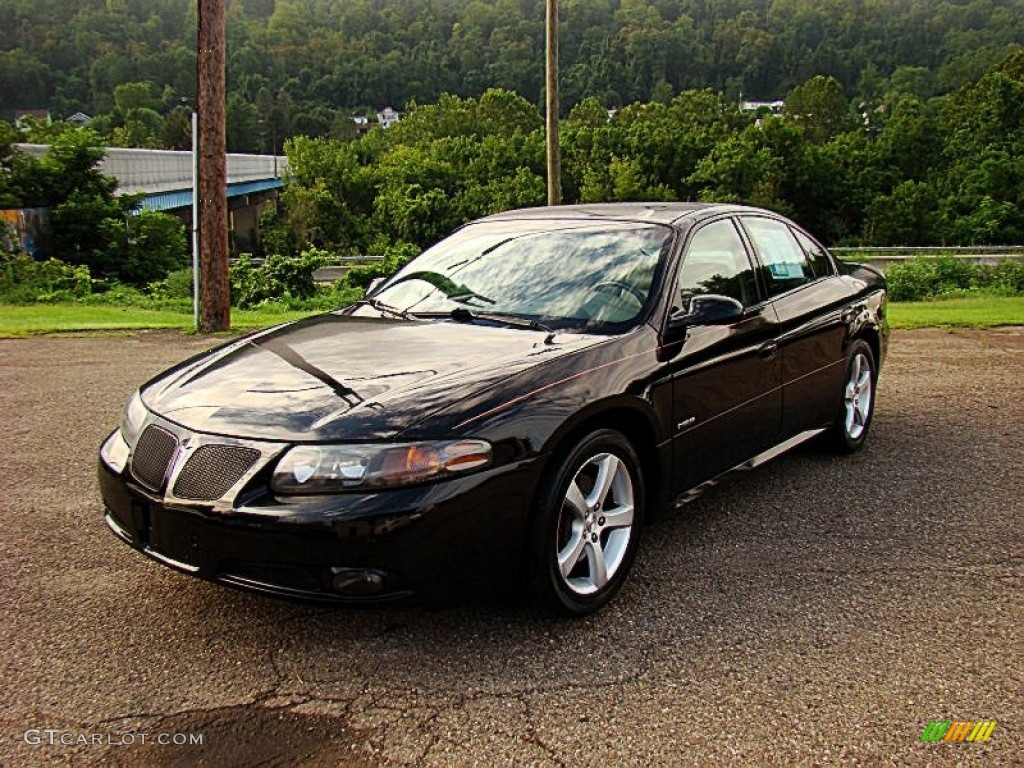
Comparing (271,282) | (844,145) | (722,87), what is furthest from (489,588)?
(722,87)

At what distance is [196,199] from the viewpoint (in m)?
11.7

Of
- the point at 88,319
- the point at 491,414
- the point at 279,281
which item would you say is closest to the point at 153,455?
the point at 491,414

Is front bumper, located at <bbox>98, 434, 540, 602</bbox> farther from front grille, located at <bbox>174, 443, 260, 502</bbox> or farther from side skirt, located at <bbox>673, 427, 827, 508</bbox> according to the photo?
side skirt, located at <bbox>673, 427, 827, 508</bbox>

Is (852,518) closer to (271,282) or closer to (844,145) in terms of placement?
(271,282)

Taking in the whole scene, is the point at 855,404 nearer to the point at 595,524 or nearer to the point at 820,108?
the point at 595,524

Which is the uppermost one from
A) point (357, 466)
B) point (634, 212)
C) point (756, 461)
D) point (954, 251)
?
point (634, 212)

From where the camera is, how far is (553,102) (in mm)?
18578

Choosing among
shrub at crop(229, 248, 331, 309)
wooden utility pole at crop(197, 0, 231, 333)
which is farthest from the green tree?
wooden utility pole at crop(197, 0, 231, 333)

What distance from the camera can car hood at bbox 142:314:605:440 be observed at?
10.4 feet

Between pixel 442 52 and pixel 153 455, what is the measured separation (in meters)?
119

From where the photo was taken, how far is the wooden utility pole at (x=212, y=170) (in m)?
11.8

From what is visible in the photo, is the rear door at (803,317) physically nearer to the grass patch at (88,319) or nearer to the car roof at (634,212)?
the car roof at (634,212)

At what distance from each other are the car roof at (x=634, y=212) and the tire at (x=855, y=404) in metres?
1.17

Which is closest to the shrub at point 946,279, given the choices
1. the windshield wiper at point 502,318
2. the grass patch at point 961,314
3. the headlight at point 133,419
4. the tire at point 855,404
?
the grass patch at point 961,314
